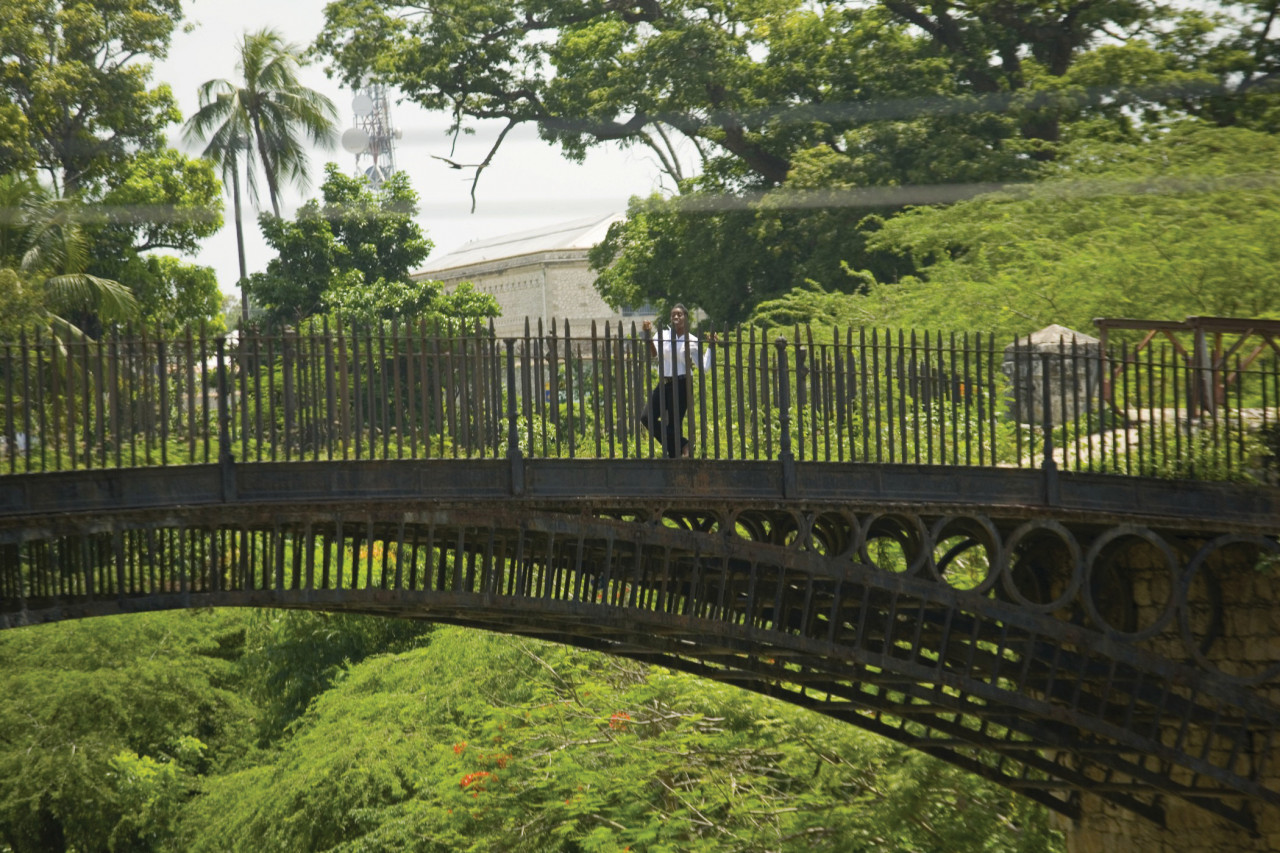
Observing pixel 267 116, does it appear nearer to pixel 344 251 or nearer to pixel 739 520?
pixel 344 251

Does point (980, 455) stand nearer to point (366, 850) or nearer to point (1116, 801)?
point (1116, 801)

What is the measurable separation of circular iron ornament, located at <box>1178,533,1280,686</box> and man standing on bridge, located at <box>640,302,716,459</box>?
11.5 feet

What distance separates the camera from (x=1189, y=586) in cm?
1062

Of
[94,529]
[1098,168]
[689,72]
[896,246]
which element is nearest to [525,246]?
[689,72]

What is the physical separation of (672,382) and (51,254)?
20473 millimetres

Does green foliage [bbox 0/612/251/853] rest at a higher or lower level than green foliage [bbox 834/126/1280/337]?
lower

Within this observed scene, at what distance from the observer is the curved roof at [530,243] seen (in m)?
45.3

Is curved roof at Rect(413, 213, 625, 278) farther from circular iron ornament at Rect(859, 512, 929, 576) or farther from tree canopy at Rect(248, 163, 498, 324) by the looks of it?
circular iron ornament at Rect(859, 512, 929, 576)

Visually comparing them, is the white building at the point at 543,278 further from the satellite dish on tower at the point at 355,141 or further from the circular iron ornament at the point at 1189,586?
the circular iron ornament at the point at 1189,586

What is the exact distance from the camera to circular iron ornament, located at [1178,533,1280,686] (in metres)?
10.2

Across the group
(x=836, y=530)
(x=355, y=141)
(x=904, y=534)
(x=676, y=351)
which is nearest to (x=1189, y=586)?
(x=904, y=534)

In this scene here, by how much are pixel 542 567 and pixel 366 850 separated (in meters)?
8.60

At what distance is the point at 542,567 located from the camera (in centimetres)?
988

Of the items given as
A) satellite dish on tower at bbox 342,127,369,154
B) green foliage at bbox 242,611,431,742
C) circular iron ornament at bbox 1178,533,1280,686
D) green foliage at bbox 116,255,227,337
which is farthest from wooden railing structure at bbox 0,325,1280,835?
satellite dish on tower at bbox 342,127,369,154
